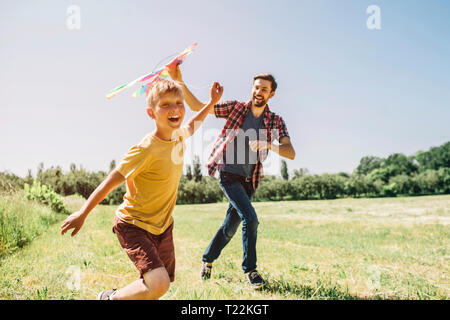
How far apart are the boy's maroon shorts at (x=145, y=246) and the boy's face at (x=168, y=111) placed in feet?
2.85

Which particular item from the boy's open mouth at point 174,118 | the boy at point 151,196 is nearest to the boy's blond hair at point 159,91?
the boy at point 151,196

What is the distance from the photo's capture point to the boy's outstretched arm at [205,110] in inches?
Result: 124

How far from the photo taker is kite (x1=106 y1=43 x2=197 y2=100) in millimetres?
3106

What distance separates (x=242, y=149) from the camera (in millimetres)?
3717

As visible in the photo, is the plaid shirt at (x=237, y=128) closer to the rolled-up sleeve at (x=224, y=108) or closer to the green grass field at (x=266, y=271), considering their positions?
the rolled-up sleeve at (x=224, y=108)

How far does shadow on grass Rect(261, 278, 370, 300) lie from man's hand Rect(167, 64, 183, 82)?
246 cm

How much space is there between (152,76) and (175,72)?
355 millimetres

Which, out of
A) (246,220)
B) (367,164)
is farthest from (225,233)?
(367,164)

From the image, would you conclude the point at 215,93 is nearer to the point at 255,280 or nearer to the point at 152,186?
the point at 152,186

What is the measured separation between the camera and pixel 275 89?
149 inches

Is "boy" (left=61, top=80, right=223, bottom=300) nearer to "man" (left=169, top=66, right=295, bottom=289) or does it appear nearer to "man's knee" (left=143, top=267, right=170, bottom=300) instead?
"man's knee" (left=143, top=267, right=170, bottom=300)

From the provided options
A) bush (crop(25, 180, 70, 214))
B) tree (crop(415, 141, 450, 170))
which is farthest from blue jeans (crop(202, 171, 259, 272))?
tree (crop(415, 141, 450, 170))
